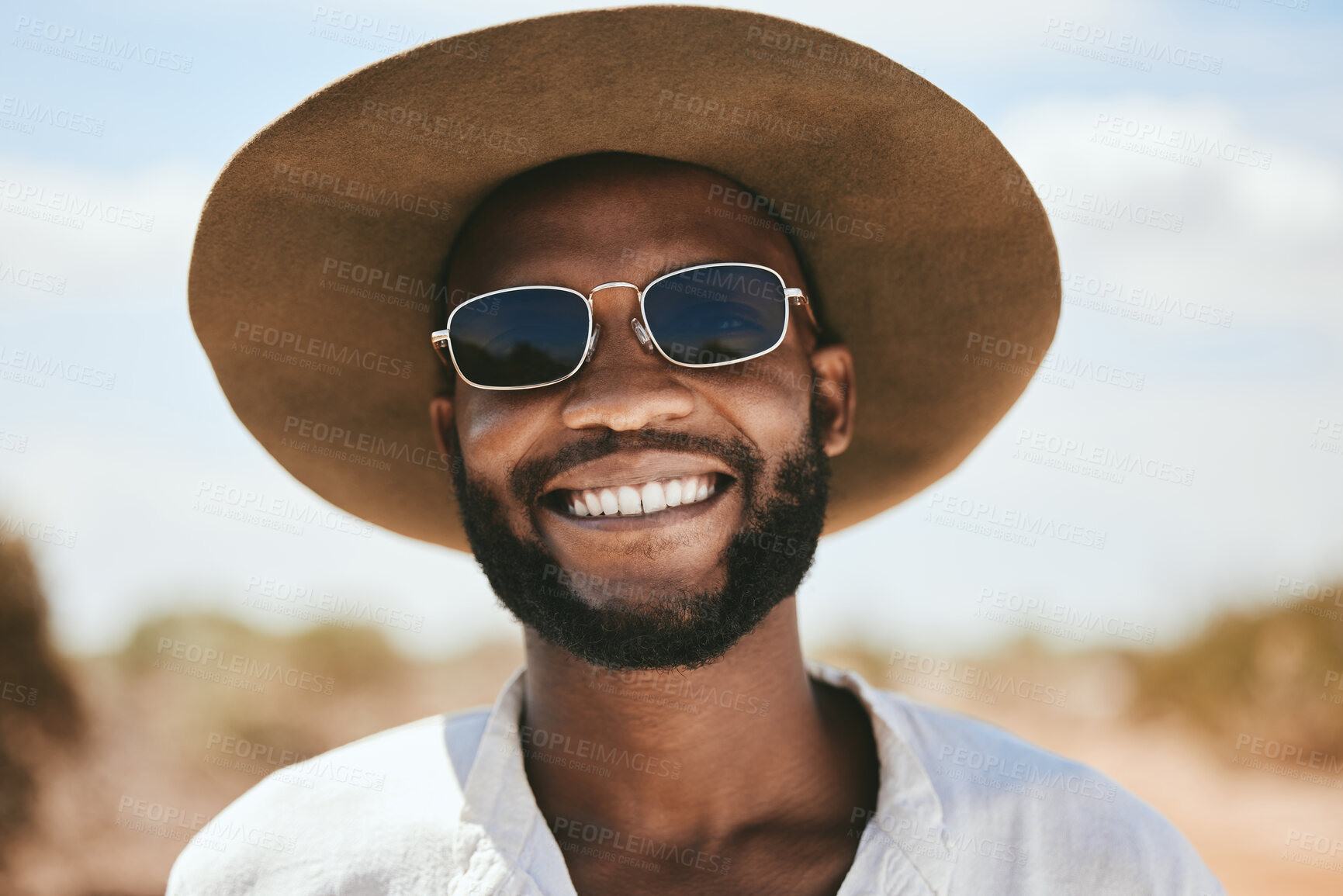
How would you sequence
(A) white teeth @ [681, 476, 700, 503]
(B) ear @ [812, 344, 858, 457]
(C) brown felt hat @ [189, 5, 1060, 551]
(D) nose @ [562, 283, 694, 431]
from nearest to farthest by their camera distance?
1. (C) brown felt hat @ [189, 5, 1060, 551]
2. (D) nose @ [562, 283, 694, 431]
3. (A) white teeth @ [681, 476, 700, 503]
4. (B) ear @ [812, 344, 858, 457]

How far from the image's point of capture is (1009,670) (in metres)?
25.0

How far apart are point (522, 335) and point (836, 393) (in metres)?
1.04

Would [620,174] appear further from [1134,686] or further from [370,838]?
[1134,686]

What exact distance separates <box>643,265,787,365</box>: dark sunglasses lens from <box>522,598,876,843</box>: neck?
743mm

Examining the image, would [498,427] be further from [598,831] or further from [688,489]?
[598,831]

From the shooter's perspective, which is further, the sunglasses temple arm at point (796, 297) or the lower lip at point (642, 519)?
the sunglasses temple arm at point (796, 297)

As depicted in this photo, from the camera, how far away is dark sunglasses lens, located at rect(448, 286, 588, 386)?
93.0 inches

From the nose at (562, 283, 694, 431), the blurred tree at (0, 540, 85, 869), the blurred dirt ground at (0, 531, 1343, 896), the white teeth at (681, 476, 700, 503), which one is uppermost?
the nose at (562, 283, 694, 431)

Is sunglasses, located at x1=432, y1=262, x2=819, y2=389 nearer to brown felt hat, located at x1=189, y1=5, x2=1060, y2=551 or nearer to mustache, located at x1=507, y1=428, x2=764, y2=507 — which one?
mustache, located at x1=507, y1=428, x2=764, y2=507

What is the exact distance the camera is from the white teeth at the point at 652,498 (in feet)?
7.90

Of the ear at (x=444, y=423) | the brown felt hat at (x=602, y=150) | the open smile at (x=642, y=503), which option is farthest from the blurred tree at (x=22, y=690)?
the open smile at (x=642, y=503)

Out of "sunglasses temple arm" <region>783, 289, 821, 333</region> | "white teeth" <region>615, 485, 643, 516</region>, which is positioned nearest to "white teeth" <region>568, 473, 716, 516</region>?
"white teeth" <region>615, 485, 643, 516</region>

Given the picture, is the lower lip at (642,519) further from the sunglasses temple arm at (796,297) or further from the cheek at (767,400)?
the sunglasses temple arm at (796,297)

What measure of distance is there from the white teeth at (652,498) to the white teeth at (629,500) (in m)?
0.01
